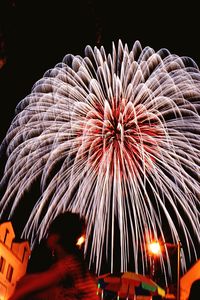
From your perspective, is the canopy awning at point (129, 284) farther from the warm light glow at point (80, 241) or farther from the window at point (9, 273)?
the window at point (9, 273)

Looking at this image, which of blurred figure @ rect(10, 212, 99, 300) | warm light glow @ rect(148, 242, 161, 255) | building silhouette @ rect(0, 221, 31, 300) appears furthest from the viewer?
building silhouette @ rect(0, 221, 31, 300)

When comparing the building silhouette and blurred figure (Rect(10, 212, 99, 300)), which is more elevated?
blurred figure (Rect(10, 212, 99, 300))

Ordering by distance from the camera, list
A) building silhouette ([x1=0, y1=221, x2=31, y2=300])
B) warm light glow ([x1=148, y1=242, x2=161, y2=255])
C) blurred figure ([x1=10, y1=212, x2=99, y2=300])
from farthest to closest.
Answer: building silhouette ([x1=0, y1=221, x2=31, y2=300])
warm light glow ([x1=148, y1=242, x2=161, y2=255])
blurred figure ([x1=10, y1=212, x2=99, y2=300])

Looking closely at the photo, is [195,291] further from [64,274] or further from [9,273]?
[9,273]

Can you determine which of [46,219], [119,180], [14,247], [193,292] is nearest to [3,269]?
[14,247]

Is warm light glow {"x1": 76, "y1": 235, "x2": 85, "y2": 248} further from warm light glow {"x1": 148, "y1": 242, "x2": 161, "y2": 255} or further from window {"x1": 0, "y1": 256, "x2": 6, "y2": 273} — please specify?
window {"x1": 0, "y1": 256, "x2": 6, "y2": 273}

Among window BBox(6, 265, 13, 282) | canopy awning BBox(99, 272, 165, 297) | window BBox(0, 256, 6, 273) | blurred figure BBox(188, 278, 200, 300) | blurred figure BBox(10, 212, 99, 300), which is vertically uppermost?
blurred figure BBox(10, 212, 99, 300)

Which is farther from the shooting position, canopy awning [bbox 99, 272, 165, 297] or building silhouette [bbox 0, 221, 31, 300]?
building silhouette [bbox 0, 221, 31, 300]

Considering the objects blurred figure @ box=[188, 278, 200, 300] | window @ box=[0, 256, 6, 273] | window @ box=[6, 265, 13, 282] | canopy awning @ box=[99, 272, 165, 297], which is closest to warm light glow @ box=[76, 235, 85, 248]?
blurred figure @ box=[188, 278, 200, 300]

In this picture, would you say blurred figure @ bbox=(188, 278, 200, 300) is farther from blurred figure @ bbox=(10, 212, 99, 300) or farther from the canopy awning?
the canopy awning
